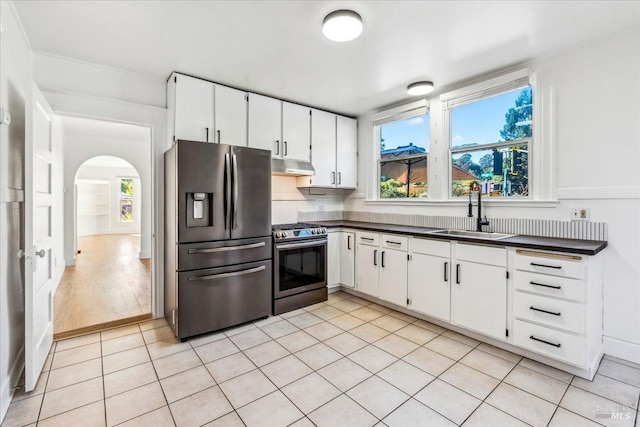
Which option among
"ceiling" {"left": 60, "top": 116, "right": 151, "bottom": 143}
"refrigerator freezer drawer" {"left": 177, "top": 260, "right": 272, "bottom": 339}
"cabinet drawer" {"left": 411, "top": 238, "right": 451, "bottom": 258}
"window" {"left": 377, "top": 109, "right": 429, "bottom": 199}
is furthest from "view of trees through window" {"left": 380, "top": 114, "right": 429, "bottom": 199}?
"ceiling" {"left": 60, "top": 116, "right": 151, "bottom": 143}

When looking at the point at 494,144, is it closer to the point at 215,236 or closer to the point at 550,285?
the point at 550,285

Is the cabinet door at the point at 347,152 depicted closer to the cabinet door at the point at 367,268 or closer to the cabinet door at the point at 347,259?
the cabinet door at the point at 347,259

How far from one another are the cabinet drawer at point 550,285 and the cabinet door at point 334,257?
2051mm

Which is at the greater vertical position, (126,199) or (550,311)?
(126,199)

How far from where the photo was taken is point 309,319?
318 centimetres

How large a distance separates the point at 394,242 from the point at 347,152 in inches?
68.2

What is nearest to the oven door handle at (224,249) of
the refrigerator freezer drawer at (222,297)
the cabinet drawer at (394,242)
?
the refrigerator freezer drawer at (222,297)

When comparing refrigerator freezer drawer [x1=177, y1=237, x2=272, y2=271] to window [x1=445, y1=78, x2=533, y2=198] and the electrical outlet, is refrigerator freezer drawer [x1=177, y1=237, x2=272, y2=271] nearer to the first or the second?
window [x1=445, y1=78, x2=533, y2=198]

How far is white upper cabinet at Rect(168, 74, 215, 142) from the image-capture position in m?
2.96

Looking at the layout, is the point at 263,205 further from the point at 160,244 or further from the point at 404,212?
the point at 404,212

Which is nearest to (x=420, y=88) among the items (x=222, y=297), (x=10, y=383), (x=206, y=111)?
(x=206, y=111)

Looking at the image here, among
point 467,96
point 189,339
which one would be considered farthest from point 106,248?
point 467,96

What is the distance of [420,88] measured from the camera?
3.24m

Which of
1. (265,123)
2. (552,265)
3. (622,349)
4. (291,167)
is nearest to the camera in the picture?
(552,265)
